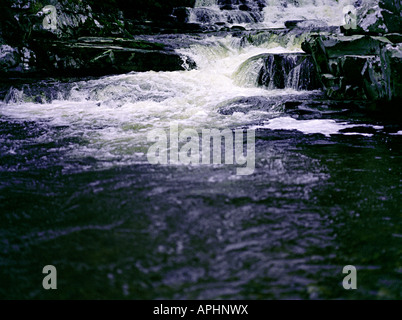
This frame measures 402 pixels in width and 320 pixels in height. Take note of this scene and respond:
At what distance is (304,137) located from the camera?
215 inches

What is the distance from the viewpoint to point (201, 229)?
2.57m

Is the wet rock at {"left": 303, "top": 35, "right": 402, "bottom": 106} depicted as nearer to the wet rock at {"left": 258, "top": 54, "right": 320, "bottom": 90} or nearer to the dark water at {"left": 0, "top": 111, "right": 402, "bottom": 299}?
the wet rock at {"left": 258, "top": 54, "right": 320, "bottom": 90}

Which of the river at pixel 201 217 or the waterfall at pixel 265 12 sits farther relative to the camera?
the waterfall at pixel 265 12

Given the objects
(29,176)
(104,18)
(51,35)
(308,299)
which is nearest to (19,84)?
(51,35)

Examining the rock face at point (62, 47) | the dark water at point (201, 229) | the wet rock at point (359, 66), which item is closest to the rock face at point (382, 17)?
the wet rock at point (359, 66)

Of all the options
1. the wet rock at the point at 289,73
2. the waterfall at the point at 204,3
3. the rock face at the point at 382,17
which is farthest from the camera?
the waterfall at the point at 204,3

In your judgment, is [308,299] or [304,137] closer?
[308,299]

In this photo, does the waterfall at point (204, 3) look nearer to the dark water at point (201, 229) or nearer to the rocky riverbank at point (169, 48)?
the rocky riverbank at point (169, 48)

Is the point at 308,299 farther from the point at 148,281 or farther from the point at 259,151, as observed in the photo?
the point at 259,151

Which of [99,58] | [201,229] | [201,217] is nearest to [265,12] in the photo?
[99,58]

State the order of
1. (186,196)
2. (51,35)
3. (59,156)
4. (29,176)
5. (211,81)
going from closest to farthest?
(186,196) < (29,176) < (59,156) < (211,81) < (51,35)

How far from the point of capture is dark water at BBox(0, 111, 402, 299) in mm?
2000

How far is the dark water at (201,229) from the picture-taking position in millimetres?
2000

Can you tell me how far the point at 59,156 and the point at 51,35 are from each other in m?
8.95
